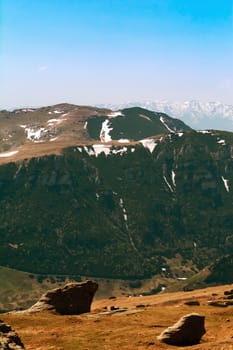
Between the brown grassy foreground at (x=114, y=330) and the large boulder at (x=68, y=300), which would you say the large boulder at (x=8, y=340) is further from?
the large boulder at (x=68, y=300)

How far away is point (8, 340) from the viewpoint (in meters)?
42.3

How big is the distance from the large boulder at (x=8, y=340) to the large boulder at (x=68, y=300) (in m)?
44.6

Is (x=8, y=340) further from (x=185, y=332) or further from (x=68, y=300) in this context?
(x=68, y=300)

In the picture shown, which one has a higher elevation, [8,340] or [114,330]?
[8,340]

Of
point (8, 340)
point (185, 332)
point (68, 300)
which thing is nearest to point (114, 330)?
point (185, 332)

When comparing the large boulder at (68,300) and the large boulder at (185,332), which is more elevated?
the large boulder at (185,332)

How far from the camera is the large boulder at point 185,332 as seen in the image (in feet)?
185

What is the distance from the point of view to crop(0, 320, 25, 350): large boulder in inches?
1601

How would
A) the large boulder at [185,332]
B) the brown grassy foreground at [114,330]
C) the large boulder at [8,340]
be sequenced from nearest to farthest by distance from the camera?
the large boulder at [8,340], the brown grassy foreground at [114,330], the large boulder at [185,332]

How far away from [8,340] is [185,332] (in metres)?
23.3

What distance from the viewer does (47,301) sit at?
91.0 meters

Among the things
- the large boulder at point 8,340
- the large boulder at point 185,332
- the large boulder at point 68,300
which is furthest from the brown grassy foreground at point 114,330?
the large boulder at point 8,340

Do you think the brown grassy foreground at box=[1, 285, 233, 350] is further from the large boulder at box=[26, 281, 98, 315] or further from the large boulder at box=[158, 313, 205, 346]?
the large boulder at box=[26, 281, 98, 315]

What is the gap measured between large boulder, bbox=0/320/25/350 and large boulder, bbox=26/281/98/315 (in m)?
44.6
